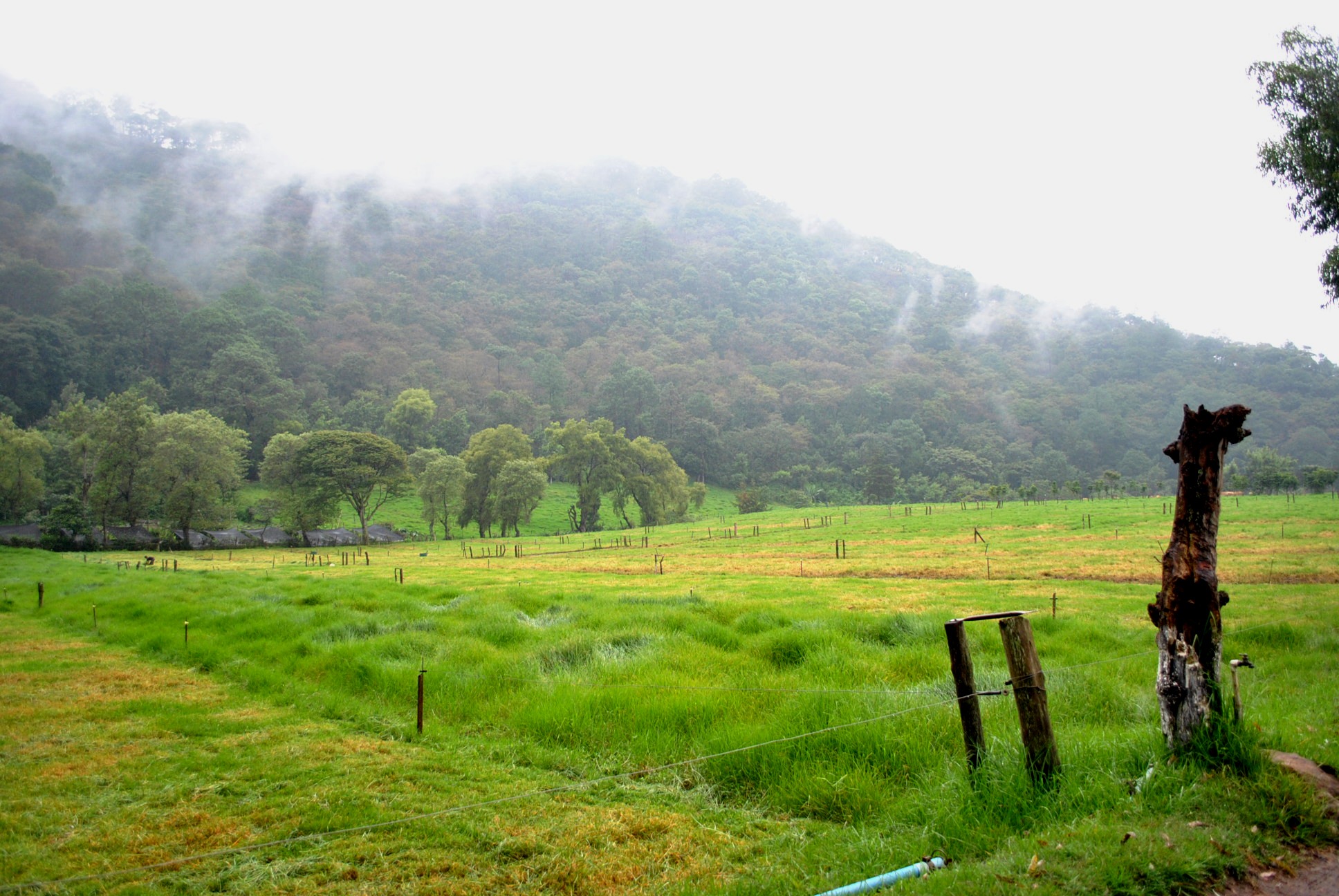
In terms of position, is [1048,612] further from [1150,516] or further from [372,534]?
[372,534]

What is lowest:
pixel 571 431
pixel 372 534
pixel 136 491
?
pixel 372 534

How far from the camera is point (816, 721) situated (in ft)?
22.4

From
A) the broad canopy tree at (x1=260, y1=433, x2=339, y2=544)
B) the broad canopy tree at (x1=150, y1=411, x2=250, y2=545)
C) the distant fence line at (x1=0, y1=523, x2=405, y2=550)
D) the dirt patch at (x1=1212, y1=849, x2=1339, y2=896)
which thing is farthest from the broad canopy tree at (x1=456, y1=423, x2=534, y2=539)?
the dirt patch at (x1=1212, y1=849, x2=1339, y2=896)

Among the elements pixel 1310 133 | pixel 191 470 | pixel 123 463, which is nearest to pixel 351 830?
pixel 1310 133

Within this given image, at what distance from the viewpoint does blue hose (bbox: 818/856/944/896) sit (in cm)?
397

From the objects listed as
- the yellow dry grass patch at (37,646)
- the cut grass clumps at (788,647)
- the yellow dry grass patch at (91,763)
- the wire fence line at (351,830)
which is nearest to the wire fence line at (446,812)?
the wire fence line at (351,830)

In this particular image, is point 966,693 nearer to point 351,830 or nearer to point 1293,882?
point 1293,882

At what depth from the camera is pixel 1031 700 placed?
4793mm

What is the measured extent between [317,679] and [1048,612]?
1360 centimetres

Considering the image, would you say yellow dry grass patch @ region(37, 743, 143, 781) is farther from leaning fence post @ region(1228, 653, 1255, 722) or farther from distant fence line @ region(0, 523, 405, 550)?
distant fence line @ region(0, 523, 405, 550)

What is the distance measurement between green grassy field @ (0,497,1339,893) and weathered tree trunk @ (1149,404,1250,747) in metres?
0.45

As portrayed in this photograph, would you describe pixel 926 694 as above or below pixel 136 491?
below

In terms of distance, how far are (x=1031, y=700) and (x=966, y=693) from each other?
0.43 meters

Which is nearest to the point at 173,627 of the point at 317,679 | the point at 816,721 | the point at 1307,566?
the point at 317,679
